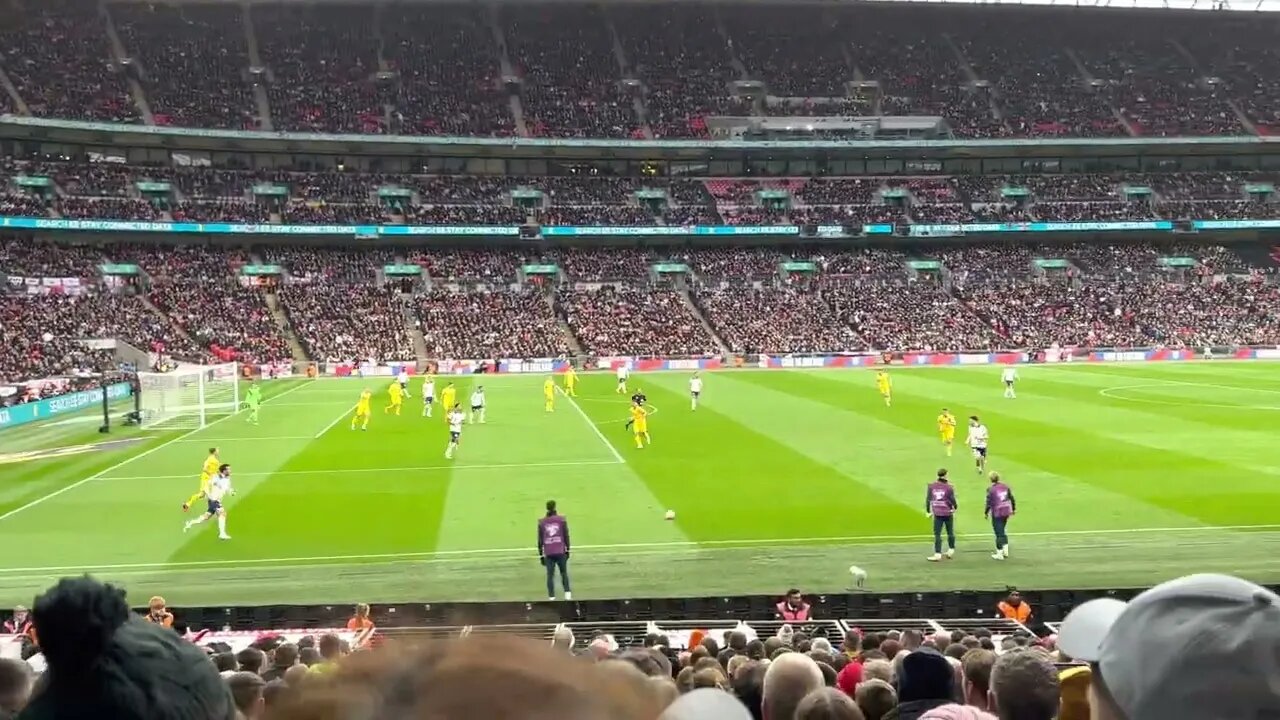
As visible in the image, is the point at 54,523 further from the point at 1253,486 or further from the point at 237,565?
the point at 1253,486

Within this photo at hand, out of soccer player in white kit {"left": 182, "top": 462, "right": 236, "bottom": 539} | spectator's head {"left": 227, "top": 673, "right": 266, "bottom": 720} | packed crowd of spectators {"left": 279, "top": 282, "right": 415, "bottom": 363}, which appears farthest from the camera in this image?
packed crowd of spectators {"left": 279, "top": 282, "right": 415, "bottom": 363}

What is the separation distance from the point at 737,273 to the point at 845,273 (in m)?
9.10

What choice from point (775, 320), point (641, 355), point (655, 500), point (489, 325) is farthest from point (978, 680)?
point (775, 320)

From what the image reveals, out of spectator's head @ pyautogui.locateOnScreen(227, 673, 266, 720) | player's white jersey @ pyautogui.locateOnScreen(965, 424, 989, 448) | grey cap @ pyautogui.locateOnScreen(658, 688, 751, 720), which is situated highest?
grey cap @ pyautogui.locateOnScreen(658, 688, 751, 720)

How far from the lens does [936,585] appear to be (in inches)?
688

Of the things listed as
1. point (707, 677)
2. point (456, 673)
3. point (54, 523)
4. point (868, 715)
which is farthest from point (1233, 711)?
point (54, 523)

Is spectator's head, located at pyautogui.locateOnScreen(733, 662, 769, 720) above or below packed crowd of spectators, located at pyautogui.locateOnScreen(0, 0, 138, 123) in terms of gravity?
below

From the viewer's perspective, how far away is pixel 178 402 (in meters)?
43.5

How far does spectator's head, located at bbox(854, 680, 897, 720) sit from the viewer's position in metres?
5.26

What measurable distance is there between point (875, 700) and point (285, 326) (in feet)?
229

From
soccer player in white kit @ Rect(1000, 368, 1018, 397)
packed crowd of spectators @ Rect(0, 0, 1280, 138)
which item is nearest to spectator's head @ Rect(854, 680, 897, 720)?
soccer player in white kit @ Rect(1000, 368, 1018, 397)

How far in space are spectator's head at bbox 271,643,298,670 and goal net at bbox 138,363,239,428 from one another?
3415cm

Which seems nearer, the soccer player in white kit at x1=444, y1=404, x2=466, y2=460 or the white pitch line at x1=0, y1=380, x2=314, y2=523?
the white pitch line at x1=0, y1=380, x2=314, y2=523

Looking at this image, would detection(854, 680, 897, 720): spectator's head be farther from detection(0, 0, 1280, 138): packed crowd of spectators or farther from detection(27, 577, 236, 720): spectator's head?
detection(0, 0, 1280, 138): packed crowd of spectators
